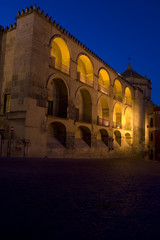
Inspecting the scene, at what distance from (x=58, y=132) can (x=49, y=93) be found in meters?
4.14

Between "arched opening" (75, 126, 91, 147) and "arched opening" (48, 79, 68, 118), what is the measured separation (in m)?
4.12

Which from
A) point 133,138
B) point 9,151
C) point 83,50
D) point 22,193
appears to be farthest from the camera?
point 133,138

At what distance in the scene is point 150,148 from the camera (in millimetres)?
25516

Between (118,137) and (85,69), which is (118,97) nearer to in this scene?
(118,137)

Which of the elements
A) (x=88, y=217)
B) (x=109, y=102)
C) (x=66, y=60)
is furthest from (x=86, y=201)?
(x=109, y=102)

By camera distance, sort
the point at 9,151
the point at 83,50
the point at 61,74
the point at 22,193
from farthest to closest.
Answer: the point at 83,50
the point at 61,74
the point at 9,151
the point at 22,193

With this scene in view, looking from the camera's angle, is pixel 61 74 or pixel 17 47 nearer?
pixel 17 47

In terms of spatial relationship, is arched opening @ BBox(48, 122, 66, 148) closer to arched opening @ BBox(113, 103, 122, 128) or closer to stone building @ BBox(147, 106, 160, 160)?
arched opening @ BBox(113, 103, 122, 128)

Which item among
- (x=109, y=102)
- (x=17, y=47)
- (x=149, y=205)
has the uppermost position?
(x=17, y=47)

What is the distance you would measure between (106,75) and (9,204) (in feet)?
81.4

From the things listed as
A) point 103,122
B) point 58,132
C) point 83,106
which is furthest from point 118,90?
point 58,132

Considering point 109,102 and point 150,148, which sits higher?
point 109,102

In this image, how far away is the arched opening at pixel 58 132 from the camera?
704 inches

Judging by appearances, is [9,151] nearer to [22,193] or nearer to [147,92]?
[22,193]
